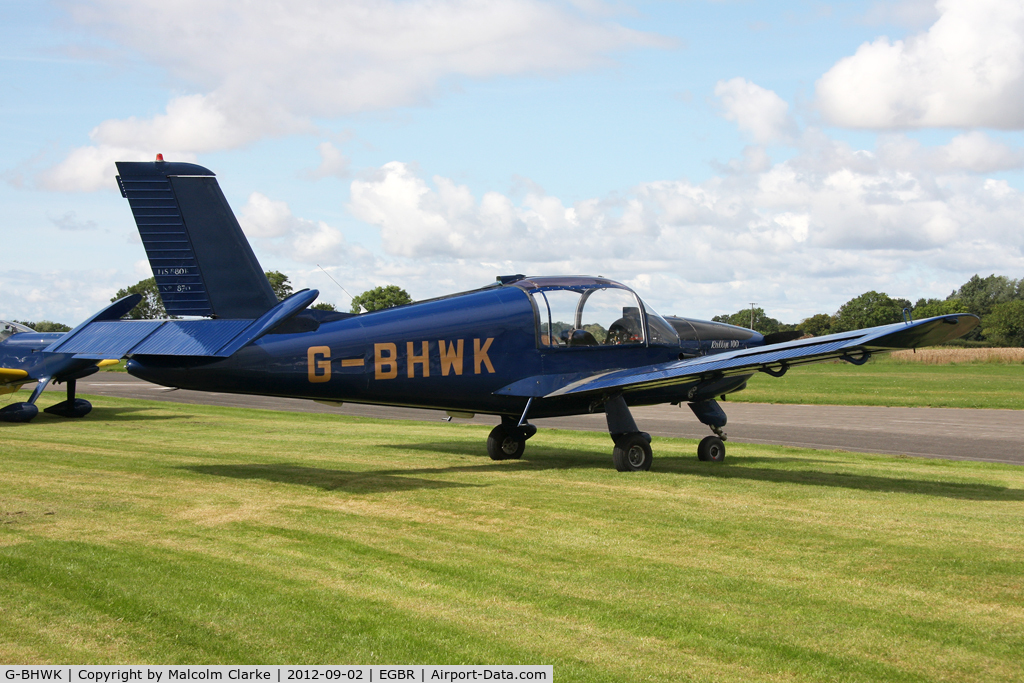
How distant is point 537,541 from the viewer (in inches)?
322

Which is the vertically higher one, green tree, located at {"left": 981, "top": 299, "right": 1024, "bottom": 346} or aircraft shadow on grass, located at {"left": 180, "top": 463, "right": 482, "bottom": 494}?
green tree, located at {"left": 981, "top": 299, "right": 1024, "bottom": 346}

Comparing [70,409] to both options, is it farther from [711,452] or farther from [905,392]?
[905,392]

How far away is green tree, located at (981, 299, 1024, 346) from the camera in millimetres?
119312

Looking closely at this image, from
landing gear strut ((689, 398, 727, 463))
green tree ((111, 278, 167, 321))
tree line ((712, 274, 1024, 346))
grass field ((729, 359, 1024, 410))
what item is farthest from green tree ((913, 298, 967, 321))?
landing gear strut ((689, 398, 727, 463))

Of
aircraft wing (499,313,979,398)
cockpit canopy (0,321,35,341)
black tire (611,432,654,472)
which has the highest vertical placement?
cockpit canopy (0,321,35,341)

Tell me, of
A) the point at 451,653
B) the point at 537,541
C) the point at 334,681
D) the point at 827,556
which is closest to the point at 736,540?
the point at 827,556

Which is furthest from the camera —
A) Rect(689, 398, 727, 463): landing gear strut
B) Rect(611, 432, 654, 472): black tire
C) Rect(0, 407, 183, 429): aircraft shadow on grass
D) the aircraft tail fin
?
Rect(0, 407, 183, 429): aircraft shadow on grass

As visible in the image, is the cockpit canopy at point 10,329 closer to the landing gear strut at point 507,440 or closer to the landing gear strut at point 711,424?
the landing gear strut at point 507,440

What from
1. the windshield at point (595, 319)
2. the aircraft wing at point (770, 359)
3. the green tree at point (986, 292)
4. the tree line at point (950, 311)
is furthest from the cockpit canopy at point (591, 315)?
the green tree at point (986, 292)

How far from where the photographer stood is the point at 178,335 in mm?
11414

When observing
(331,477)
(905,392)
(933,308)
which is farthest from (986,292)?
(331,477)

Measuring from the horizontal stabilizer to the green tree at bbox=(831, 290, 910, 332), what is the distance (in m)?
131

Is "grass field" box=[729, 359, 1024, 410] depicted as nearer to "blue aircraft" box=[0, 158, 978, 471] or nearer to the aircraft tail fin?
"blue aircraft" box=[0, 158, 978, 471]

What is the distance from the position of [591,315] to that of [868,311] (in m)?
137
